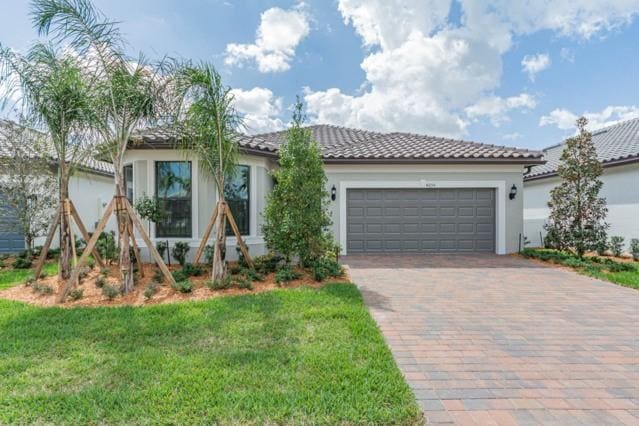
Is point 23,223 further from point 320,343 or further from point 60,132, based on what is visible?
point 320,343

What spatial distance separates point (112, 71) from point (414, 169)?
877cm

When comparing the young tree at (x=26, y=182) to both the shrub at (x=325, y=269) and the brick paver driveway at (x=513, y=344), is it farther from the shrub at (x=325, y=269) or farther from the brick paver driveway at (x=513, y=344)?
the brick paver driveway at (x=513, y=344)

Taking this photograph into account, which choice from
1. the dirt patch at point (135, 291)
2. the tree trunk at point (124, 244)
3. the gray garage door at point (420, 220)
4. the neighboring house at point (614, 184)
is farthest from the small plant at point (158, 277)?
the neighboring house at point (614, 184)

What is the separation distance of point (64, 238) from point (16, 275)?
2.51m

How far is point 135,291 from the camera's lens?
6055 millimetres

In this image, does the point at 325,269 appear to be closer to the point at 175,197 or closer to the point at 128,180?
the point at 175,197

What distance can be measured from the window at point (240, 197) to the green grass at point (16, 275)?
178 inches

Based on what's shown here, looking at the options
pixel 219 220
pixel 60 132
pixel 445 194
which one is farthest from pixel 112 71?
pixel 445 194

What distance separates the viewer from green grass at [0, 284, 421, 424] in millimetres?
2601

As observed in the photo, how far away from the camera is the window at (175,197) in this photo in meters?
8.83

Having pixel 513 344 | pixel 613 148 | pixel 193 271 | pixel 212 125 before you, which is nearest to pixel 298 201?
pixel 212 125

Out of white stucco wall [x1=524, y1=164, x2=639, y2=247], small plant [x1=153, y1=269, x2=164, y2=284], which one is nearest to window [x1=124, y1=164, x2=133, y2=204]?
small plant [x1=153, y1=269, x2=164, y2=284]

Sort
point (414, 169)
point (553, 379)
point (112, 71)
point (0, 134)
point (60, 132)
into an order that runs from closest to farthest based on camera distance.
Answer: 1. point (553, 379)
2. point (112, 71)
3. point (60, 132)
4. point (0, 134)
5. point (414, 169)

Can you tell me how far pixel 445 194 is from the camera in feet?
36.0
